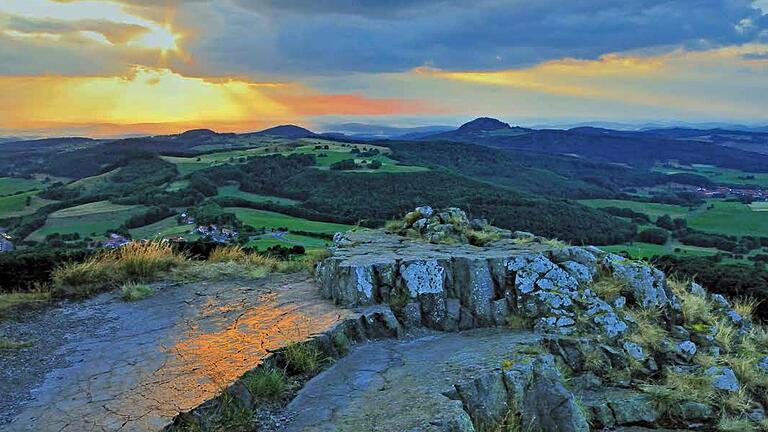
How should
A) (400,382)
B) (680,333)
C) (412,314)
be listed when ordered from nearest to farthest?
(400,382), (412,314), (680,333)

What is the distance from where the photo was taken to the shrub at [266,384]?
665 cm

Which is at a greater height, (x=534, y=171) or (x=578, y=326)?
(x=578, y=326)

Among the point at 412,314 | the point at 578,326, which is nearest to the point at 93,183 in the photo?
the point at 412,314

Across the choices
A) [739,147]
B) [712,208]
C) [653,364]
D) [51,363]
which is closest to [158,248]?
[51,363]

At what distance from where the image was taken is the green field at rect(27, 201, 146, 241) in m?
56.0

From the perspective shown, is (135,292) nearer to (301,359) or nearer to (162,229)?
(301,359)

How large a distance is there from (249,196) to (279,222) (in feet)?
76.6

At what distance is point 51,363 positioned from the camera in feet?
25.4

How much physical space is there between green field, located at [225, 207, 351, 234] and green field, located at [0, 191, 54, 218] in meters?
32.1

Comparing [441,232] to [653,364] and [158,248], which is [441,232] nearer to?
[653,364]

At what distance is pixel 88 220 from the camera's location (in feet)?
204

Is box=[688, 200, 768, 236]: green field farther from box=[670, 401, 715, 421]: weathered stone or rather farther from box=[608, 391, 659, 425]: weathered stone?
box=[608, 391, 659, 425]: weathered stone

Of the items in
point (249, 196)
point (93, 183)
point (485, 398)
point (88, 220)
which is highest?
point (485, 398)

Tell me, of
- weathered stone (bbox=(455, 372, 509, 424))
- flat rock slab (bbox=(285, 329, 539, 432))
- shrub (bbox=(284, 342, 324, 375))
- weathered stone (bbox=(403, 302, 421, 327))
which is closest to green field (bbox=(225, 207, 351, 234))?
weathered stone (bbox=(403, 302, 421, 327))
